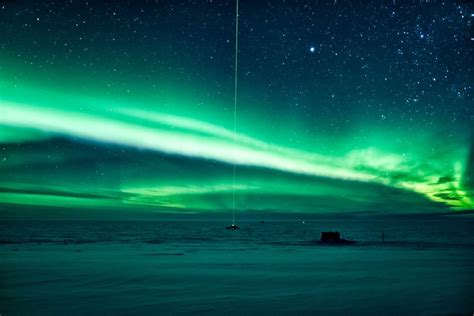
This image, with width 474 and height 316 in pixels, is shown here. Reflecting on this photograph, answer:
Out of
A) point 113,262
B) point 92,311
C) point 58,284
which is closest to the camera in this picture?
point 92,311

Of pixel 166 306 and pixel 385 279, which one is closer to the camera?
pixel 166 306

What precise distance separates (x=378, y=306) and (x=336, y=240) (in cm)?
4343

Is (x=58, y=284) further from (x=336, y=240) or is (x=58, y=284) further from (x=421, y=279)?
(x=336, y=240)

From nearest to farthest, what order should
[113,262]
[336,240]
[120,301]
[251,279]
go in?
1. [120,301]
2. [251,279]
3. [113,262]
4. [336,240]

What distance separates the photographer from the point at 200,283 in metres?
20.2

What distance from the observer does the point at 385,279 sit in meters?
21.7

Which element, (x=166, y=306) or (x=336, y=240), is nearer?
(x=166, y=306)

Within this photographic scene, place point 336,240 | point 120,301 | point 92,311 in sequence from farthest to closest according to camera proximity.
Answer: point 336,240, point 120,301, point 92,311

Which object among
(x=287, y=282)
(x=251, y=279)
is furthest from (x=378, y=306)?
(x=251, y=279)

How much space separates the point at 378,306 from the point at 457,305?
264 centimetres

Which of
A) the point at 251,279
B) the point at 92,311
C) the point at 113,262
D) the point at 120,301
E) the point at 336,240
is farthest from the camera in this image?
the point at 336,240

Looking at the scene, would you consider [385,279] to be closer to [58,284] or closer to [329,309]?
[329,309]

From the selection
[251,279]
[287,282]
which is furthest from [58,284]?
[287,282]

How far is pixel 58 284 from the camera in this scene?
19516 millimetres
